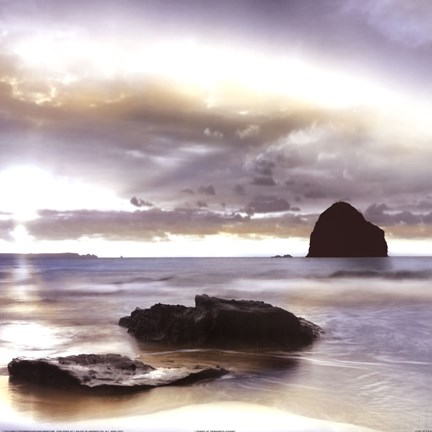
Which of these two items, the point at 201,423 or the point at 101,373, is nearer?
the point at 201,423

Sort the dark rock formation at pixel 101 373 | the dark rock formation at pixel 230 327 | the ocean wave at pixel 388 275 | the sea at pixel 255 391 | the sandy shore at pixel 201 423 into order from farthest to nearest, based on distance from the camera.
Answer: the ocean wave at pixel 388 275, the dark rock formation at pixel 230 327, the dark rock formation at pixel 101 373, the sea at pixel 255 391, the sandy shore at pixel 201 423

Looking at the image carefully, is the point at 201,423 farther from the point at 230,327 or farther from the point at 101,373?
the point at 230,327

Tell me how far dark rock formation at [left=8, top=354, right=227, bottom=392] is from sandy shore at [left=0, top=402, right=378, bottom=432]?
1735 mm

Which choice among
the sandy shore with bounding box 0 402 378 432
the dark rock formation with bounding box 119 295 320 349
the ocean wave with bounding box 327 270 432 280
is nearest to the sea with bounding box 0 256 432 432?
the sandy shore with bounding box 0 402 378 432

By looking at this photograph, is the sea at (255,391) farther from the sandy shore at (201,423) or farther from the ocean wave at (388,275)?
the ocean wave at (388,275)

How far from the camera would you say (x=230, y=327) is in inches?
727

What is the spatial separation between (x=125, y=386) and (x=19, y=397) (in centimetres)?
249

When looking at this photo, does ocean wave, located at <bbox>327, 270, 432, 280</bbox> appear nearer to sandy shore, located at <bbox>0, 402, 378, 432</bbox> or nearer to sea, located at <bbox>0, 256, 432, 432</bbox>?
sea, located at <bbox>0, 256, 432, 432</bbox>

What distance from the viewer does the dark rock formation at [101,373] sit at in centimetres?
1141

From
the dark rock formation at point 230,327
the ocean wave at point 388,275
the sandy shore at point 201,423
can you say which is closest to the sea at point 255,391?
the sandy shore at point 201,423

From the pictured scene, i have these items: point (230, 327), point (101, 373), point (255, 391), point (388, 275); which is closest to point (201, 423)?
point (255, 391)

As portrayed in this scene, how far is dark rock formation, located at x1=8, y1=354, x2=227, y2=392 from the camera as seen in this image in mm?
11406

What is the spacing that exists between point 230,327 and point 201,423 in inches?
357

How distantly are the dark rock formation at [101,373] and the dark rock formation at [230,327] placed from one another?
4771 mm
